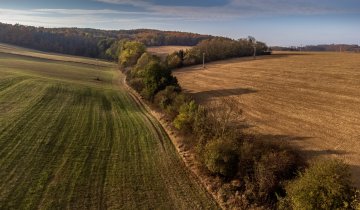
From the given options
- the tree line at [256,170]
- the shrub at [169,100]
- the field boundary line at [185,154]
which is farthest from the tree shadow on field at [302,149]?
the shrub at [169,100]

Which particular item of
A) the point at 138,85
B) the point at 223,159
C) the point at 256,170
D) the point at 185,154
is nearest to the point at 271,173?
the point at 256,170

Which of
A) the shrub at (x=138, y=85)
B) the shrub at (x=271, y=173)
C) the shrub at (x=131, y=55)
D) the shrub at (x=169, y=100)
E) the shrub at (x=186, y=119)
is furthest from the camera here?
the shrub at (x=131, y=55)

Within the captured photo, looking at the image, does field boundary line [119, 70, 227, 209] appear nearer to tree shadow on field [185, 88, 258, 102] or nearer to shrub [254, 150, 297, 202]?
shrub [254, 150, 297, 202]

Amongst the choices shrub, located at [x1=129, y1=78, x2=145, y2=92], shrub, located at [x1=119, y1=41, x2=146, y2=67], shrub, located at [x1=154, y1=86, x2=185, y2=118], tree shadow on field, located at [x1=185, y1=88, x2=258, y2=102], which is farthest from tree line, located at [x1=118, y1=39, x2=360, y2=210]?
shrub, located at [x1=119, y1=41, x2=146, y2=67]

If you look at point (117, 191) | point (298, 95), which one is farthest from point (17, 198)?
point (298, 95)

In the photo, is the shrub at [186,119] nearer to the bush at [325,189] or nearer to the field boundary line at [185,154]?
the field boundary line at [185,154]

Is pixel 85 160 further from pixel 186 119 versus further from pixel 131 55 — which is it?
pixel 131 55

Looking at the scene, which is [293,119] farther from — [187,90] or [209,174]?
[187,90]
